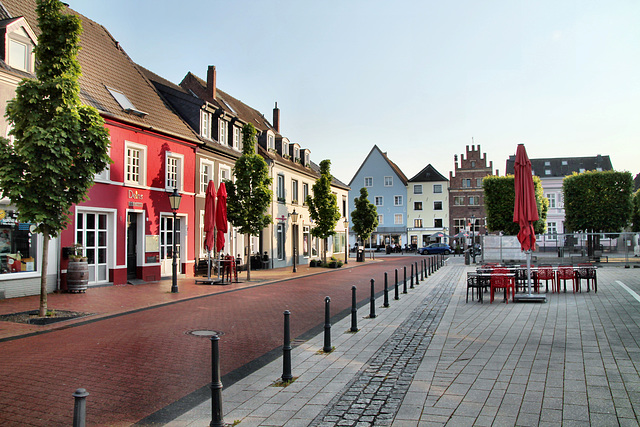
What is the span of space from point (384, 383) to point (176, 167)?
58.5ft

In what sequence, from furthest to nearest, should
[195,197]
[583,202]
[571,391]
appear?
1. [583,202]
2. [195,197]
3. [571,391]

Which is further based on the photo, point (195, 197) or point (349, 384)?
point (195, 197)

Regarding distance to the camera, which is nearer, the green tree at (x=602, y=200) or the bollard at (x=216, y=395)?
the bollard at (x=216, y=395)

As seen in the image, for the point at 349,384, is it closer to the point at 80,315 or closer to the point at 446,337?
the point at 446,337

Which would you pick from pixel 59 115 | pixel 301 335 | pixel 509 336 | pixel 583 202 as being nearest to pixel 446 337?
pixel 509 336

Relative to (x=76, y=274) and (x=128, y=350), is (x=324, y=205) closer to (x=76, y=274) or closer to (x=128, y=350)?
(x=76, y=274)

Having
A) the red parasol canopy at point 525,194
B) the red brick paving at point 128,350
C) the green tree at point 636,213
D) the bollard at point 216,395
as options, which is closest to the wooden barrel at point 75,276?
the red brick paving at point 128,350

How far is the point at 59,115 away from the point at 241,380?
7905mm

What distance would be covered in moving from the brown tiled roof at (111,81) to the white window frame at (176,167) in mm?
927

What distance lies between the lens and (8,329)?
9258 millimetres

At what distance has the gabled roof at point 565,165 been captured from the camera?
235ft

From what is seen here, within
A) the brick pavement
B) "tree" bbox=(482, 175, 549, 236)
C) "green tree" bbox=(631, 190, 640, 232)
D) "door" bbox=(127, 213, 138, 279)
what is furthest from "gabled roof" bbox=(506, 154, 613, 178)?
the brick pavement

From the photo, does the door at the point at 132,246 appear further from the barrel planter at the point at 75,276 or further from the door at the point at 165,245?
the barrel planter at the point at 75,276

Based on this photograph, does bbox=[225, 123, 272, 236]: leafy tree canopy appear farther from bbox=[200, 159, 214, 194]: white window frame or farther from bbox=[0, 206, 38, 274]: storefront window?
bbox=[0, 206, 38, 274]: storefront window
